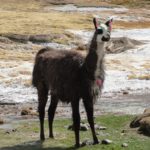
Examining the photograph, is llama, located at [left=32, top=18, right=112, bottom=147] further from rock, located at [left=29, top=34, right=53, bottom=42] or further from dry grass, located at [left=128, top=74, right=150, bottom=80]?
rock, located at [left=29, top=34, right=53, bottom=42]

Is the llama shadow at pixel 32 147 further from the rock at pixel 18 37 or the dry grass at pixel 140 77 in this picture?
the rock at pixel 18 37

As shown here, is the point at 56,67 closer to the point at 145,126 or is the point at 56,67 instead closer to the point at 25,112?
the point at 145,126

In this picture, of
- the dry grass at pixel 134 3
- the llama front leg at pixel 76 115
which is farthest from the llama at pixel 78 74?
the dry grass at pixel 134 3

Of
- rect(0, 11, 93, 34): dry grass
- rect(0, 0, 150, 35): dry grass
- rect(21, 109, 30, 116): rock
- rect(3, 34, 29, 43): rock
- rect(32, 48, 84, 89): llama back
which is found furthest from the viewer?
rect(0, 0, 150, 35): dry grass

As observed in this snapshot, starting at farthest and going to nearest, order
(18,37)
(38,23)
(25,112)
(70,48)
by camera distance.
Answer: (38,23), (18,37), (70,48), (25,112)

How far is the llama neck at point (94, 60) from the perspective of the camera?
15.3 metres

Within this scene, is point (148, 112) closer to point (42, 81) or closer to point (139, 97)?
point (42, 81)

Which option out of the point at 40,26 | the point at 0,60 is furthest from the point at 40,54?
the point at 40,26

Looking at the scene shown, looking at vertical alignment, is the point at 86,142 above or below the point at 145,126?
below

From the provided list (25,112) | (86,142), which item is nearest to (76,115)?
(86,142)

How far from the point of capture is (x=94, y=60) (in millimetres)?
15406

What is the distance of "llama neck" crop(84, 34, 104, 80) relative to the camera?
50.1 feet

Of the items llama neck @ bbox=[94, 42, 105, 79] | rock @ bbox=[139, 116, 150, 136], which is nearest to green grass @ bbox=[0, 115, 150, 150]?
rock @ bbox=[139, 116, 150, 136]

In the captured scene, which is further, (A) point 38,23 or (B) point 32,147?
(A) point 38,23
